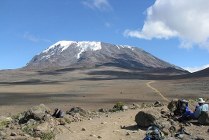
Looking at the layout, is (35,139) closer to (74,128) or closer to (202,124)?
(74,128)

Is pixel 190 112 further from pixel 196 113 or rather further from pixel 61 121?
pixel 61 121

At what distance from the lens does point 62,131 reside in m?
17.0

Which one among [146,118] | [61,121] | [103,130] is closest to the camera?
[103,130]

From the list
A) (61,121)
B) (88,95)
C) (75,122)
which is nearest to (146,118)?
(75,122)

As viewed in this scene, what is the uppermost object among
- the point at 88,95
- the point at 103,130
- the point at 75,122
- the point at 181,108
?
the point at 88,95

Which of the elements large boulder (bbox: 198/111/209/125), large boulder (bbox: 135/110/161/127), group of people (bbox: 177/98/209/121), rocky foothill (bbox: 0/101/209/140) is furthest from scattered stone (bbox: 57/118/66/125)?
large boulder (bbox: 198/111/209/125)

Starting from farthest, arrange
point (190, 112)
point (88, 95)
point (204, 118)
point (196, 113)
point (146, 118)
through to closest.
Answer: point (88, 95) < point (190, 112) < point (196, 113) < point (204, 118) < point (146, 118)

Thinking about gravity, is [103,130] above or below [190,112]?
below

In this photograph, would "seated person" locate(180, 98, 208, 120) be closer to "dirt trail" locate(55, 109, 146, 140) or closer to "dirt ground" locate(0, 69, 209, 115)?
"dirt trail" locate(55, 109, 146, 140)

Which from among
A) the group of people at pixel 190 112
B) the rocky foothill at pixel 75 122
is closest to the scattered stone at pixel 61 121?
the rocky foothill at pixel 75 122

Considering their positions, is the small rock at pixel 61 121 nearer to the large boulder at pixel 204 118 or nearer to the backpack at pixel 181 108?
the backpack at pixel 181 108

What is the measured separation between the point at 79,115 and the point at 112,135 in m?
5.31

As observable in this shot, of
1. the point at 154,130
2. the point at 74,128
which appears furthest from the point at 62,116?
the point at 154,130

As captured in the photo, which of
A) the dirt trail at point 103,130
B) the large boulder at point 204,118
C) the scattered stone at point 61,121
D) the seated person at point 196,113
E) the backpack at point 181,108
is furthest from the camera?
the backpack at point 181,108
